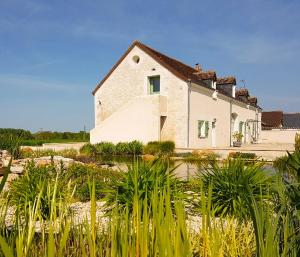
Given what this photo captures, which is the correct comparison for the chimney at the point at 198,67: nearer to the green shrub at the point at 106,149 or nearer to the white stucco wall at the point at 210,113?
the white stucco wall at the point at 210,113

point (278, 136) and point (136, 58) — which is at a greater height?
point (136, 58)

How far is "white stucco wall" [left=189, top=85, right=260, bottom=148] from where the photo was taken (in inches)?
1003

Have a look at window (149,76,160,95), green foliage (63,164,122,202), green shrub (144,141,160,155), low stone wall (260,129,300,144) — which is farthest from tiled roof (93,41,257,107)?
low stone wall (260,129,300,144)

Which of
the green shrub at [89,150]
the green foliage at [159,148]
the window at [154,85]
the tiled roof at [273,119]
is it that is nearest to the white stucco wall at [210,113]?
the window at [154,85]

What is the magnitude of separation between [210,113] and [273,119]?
3045cm

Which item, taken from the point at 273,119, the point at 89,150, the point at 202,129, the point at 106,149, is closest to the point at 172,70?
the point at 202,129

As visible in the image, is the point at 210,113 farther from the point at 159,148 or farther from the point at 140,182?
the point at 140,182

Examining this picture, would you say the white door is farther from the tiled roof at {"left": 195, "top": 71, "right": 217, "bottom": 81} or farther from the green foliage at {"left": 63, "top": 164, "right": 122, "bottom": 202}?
the green foliage at {"left": 63, "top": 164, "right": 122, "bottom": 202}

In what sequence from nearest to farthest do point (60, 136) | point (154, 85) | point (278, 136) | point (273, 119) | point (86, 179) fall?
point (86, 179), point (154, 85), point (60, 136), point (278, 136), point (273, 119)

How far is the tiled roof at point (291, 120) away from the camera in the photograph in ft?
178

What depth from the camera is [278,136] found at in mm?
45656

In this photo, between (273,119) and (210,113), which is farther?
(273,119)

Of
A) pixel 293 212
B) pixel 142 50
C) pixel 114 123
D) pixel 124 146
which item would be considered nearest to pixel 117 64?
pixel 142 50

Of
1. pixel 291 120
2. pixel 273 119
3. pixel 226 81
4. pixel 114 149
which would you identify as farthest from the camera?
pixel 291 120
